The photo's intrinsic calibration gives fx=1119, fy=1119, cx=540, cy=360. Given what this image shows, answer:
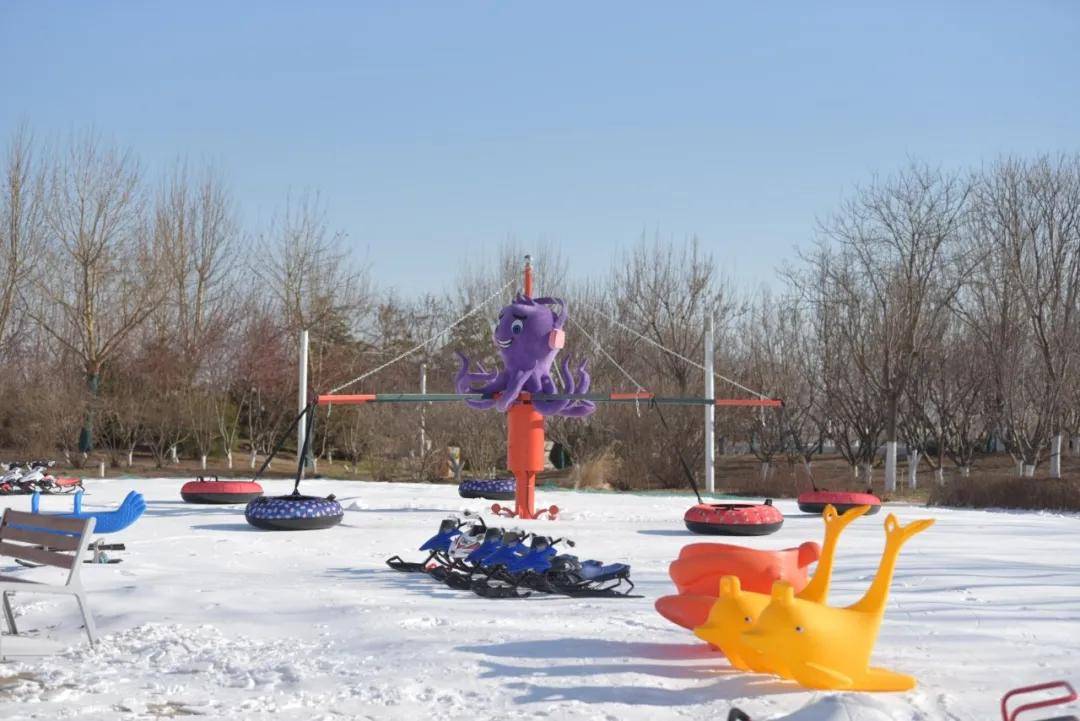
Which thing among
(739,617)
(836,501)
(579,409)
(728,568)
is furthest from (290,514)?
(739,617)

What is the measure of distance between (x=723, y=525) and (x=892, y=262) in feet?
53.1

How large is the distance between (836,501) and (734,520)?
11.1 feet

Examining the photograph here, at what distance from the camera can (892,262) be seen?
89.7 feet

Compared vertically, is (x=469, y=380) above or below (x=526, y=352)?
below

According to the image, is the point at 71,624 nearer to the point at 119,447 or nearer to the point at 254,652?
the point at 254,652

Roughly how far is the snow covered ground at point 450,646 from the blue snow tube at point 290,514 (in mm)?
1981

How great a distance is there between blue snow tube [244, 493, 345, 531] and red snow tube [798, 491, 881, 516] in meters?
6.99

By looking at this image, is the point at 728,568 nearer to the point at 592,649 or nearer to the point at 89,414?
the point at 592,649

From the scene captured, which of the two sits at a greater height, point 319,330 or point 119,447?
point 319,330

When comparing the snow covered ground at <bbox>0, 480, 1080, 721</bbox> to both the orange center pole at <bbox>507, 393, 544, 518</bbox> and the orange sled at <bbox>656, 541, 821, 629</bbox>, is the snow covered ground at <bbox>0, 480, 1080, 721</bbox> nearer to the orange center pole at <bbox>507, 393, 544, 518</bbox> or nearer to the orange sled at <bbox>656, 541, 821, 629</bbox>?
the orange sled at <bbox>656, 541, 821, 629</bbox>

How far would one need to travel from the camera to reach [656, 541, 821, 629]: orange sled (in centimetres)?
661

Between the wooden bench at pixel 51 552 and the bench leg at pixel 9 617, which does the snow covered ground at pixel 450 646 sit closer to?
the bench leg at pixel 9 617

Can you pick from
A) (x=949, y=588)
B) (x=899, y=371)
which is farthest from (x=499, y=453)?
(x=949, y=588)

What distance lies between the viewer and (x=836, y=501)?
15844 mm
